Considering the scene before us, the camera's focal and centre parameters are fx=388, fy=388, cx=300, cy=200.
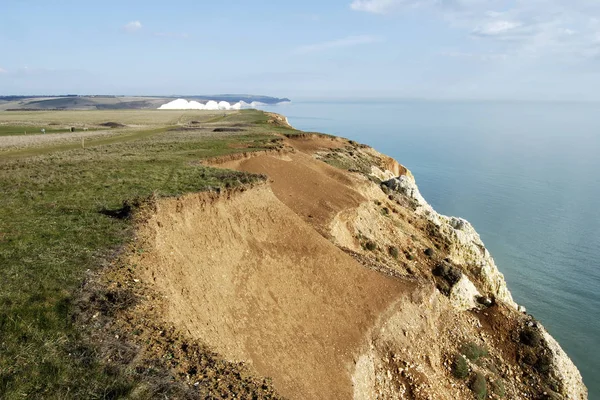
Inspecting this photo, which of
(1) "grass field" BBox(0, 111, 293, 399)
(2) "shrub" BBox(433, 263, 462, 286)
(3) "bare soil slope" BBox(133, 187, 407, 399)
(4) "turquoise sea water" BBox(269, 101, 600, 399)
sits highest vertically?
(1) "grass field" BBox(0, 111, 293, 399)

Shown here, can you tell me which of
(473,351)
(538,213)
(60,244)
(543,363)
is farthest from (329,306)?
(538,213)

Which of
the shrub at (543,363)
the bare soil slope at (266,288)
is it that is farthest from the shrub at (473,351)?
the bare soil slope at (266,288)

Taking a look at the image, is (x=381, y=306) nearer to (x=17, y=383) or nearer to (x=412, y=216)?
(x=17, y=383)

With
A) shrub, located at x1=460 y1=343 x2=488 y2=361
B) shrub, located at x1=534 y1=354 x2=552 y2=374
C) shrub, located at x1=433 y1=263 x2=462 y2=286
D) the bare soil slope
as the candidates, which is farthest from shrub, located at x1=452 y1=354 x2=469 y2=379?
shrub, located at x1=433 y1=263 x2=462 y2=286

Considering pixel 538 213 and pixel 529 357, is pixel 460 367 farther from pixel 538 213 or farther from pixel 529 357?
pixel 538 213

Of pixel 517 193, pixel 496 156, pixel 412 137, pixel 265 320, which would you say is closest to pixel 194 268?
pixel 265 320

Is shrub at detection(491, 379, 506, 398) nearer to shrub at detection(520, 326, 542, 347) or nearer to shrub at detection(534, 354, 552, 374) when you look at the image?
shrub at detection(534, 354, 552, 374)
